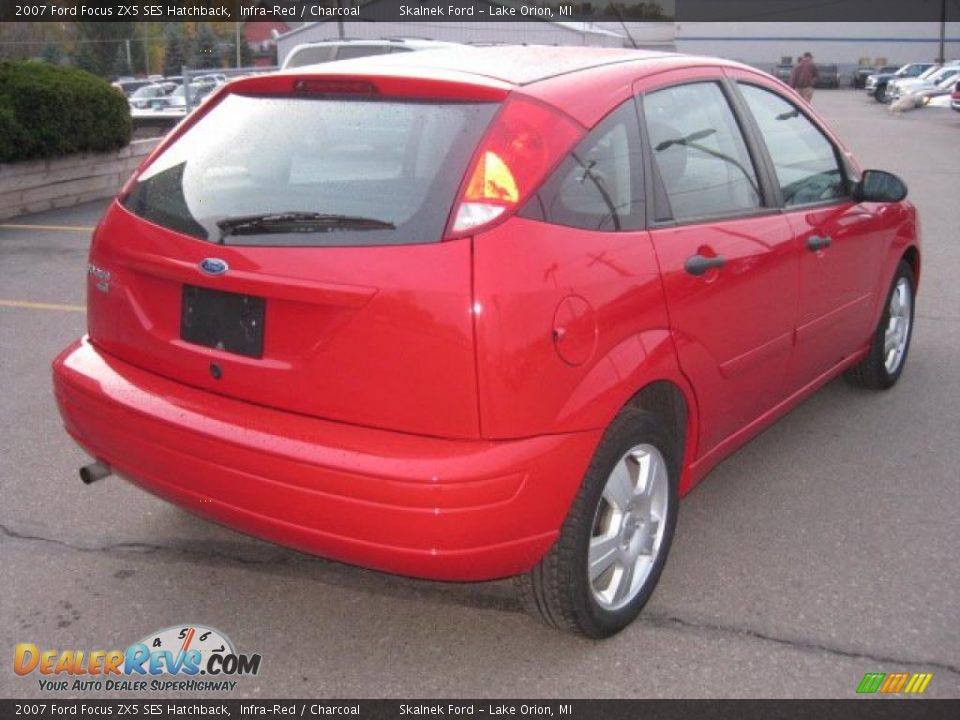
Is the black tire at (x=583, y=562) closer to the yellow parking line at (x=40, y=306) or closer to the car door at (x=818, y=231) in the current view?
the car door at (x=818, y=231)

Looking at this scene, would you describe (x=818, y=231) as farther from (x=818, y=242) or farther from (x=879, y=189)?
(x=879, y=189)

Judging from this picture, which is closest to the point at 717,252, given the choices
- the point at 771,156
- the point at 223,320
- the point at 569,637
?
the point at 771,156

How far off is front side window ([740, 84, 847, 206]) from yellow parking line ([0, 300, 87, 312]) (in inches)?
191

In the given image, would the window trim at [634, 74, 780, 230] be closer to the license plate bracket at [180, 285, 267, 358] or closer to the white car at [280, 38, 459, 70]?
the license plate bracket at [180, 285, 267, 358]

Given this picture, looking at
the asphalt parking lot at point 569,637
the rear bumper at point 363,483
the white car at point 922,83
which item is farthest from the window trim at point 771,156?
the white car at point 922,83

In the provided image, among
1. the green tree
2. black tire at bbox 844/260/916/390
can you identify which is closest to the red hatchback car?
black tire at bbox 844/260/916/390

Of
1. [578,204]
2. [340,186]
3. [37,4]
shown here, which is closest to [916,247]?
[578,204]

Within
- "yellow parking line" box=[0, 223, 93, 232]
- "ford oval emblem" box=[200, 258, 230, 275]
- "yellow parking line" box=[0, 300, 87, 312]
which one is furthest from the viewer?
"yellow parking line" box=[0, 223, 93, 232]

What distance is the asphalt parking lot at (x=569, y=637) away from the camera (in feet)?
9.96

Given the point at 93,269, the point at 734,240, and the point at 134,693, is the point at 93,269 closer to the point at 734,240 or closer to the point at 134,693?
the point at 134,693

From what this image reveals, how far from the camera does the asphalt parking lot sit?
9.96 ft

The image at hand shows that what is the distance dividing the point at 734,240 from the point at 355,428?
5.12ft

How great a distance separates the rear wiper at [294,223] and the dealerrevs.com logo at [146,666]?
48.3 inches

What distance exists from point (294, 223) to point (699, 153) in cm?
150
